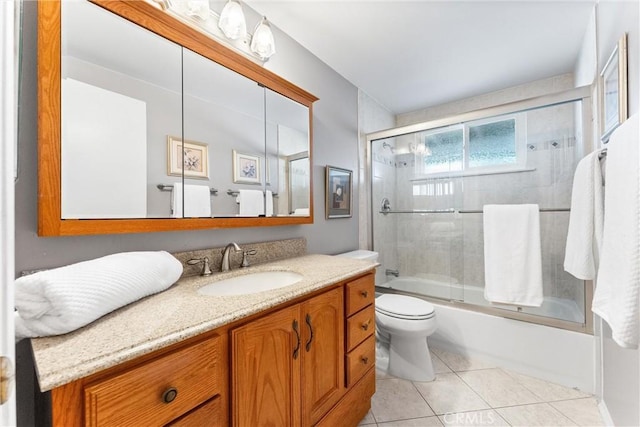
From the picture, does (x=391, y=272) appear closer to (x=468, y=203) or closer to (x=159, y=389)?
(x=468, y=203)

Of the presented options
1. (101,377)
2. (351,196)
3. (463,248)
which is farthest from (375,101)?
(101,377)

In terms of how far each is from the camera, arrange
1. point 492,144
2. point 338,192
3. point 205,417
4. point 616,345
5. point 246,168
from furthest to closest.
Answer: point 492,144, point 338,192, point 246,168, point 616,345, point 205,417

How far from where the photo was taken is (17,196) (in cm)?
79

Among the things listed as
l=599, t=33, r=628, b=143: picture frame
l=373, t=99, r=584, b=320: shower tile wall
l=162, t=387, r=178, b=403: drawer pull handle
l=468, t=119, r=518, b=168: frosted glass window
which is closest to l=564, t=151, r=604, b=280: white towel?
l=599, t=33, r=628, b=143: picture frame

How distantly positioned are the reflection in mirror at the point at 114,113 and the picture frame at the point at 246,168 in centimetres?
33

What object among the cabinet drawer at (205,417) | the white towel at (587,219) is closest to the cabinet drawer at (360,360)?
the cabinet drawer at (205,417)

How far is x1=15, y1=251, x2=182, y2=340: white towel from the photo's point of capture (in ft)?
1.88

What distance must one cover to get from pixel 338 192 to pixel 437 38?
1263 mm

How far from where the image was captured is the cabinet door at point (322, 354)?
3.33 feet

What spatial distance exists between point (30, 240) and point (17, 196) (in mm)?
141

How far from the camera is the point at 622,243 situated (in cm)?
85

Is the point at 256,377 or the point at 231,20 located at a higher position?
the point at 231,20

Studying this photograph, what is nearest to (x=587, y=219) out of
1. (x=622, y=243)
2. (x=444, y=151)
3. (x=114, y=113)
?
(x=622, y=243)

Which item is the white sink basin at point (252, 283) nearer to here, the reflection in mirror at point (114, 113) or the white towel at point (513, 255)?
the reflection in mirror at point (114, 113)
